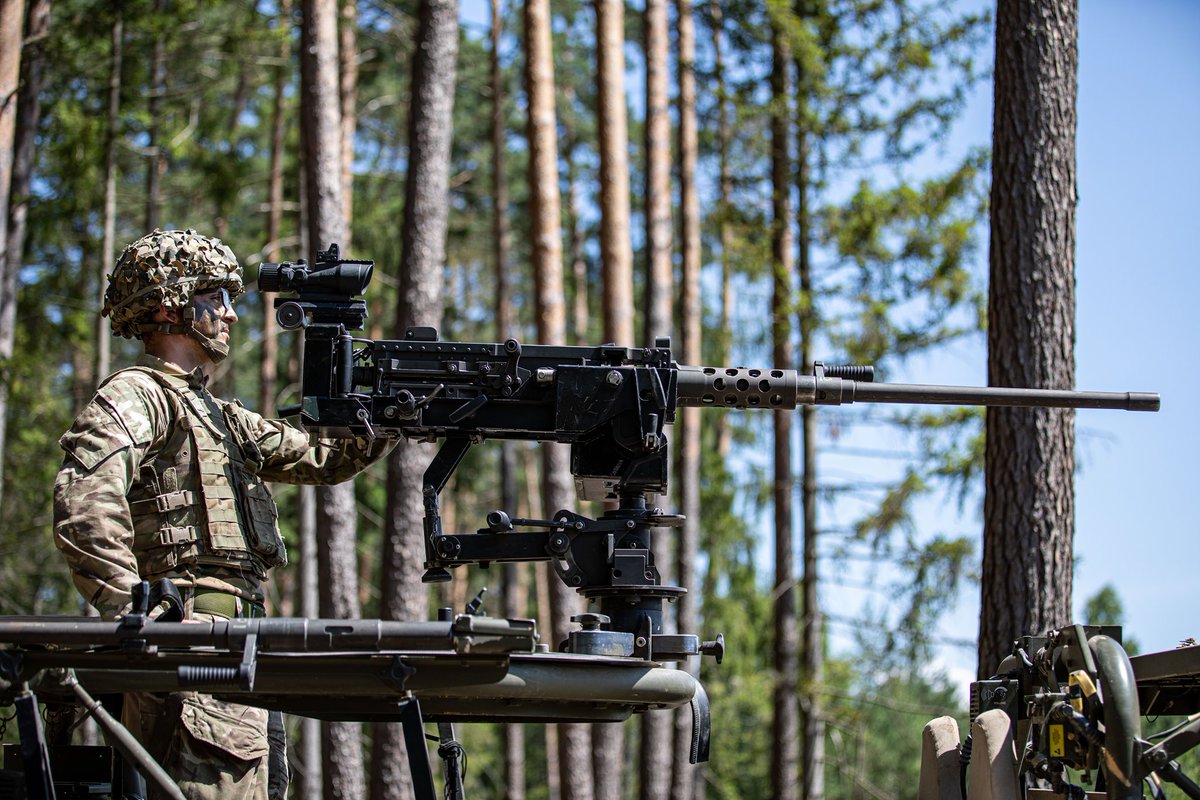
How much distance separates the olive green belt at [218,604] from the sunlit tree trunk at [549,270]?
10.2 meters

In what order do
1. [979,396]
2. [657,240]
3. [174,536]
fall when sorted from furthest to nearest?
1. [657,240]
2. [979,396]
3. [174,536]

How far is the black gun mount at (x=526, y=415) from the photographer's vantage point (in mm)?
4578

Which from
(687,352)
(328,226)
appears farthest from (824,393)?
(687,352)

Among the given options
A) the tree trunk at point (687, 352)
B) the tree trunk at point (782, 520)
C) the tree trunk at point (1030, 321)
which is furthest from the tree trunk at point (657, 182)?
the tree trunk at point (1030, 321)

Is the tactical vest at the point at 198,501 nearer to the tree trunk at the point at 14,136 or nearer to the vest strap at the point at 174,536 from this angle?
the vest strap at the point at 174,536

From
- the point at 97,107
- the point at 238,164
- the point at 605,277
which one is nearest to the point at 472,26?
the point at 238,164

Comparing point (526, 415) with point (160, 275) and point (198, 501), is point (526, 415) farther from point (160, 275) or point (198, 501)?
point (160, 275)

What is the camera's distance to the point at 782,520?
773 inches

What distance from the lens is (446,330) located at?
2950 cm

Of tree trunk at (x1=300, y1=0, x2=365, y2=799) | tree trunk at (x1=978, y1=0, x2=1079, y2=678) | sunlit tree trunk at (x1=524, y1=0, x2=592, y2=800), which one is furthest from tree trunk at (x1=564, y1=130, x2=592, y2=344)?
tree trunk at (x1=978, y1=0, x2=1079, y2=678)

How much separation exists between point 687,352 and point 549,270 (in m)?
3.96

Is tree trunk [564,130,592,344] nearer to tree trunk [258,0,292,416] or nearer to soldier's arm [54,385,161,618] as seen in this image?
tree trunk [258,0,292,416]

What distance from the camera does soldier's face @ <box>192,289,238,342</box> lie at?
16.5 feet

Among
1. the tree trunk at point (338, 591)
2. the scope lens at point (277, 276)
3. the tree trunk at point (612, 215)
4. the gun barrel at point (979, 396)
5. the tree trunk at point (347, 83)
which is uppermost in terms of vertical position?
the tree trunk at point (347, 83)
